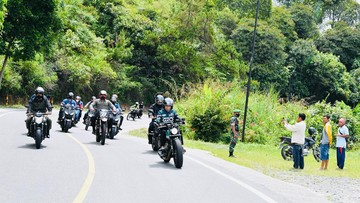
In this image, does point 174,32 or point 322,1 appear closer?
point 174,32

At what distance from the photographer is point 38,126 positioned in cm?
1349

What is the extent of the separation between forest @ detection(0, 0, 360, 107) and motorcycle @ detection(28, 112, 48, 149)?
73.9 feet

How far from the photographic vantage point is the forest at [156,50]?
38.7 meters

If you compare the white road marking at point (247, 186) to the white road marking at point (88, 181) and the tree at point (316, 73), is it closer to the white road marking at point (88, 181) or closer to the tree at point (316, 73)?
the white road marking at point (88, 181)

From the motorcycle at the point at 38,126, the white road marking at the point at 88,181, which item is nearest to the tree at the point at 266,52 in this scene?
the motorcycle at the point at 38,126

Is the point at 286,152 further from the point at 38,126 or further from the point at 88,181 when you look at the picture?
the point at 88,181

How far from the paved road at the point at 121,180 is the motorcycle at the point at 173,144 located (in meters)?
0.25

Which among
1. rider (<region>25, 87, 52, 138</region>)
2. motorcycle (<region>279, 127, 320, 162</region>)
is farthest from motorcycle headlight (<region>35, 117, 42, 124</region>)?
motorcycle (<region>279, 127, 320, 162</region>)

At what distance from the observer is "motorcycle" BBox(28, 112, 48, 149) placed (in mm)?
13422

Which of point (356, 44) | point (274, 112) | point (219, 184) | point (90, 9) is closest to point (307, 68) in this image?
point (356, 44)

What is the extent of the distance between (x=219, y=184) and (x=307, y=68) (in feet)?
205

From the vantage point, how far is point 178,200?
766cm

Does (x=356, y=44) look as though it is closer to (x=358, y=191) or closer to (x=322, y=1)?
(x=322, y=1)

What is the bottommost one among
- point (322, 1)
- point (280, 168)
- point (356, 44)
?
point (280, 168)
